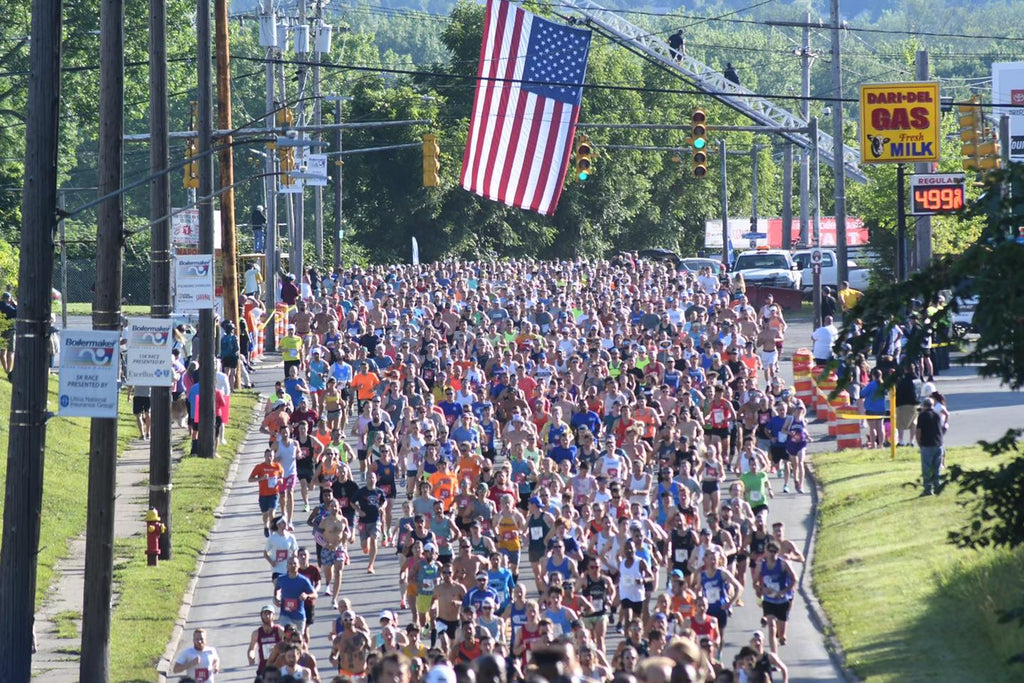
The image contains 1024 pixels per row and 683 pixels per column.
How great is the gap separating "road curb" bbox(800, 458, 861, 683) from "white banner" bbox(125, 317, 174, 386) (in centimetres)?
790

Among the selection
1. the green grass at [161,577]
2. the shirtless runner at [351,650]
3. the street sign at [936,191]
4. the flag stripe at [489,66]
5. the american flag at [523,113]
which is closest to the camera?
the shirtless runner at [351,650]

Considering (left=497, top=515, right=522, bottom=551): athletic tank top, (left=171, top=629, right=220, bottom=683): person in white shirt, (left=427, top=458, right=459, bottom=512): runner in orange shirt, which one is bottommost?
(left=171, top=629, right=220, bottom=683): person in white shirt

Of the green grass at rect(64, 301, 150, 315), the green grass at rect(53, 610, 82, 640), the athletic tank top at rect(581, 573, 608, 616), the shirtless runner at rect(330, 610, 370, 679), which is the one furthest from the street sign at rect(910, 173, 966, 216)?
the green grass at rect(64, 301, 150, 315)

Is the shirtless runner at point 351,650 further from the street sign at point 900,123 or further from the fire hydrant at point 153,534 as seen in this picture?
the street sign at point 900,123

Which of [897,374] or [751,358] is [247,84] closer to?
[751,358]

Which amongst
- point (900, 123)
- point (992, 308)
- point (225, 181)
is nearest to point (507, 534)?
point (992, 308)

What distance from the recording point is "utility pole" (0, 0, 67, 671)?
13258mm

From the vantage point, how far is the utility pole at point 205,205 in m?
26.8

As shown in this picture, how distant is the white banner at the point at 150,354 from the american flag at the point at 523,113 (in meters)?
19.8

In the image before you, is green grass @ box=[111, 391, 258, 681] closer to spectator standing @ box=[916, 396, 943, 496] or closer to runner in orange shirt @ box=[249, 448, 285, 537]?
runner in orange shirt @ box=[249, 448, 285, 537]

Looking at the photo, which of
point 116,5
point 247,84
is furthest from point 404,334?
point 247,84

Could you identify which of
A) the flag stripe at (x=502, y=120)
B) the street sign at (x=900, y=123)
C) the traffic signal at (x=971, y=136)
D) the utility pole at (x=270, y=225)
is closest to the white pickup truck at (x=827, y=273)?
the utility pole at (x=270, y=225)

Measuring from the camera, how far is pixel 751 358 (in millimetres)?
33625

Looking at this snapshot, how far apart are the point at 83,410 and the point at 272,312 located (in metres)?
31.2
